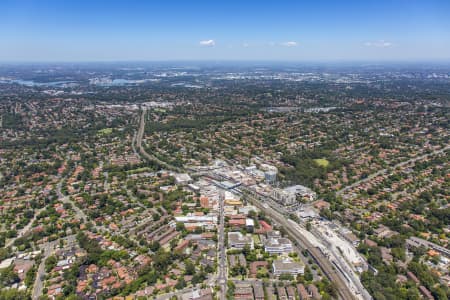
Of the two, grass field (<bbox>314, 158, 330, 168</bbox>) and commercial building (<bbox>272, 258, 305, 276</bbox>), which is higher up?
grass field (<bbox>314, 158, 330, 168</bbox>)

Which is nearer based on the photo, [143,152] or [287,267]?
[287,267]

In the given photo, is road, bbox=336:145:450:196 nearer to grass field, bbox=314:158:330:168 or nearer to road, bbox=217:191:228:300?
grass field, bbox=314:158:330:168

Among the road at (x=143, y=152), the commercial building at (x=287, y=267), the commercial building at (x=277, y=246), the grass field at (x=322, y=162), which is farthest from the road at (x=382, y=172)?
the road at (x=143, y=152)

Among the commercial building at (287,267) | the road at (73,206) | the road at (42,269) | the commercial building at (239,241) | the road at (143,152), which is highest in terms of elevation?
the road at (143,152)

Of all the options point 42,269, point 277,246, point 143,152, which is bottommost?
point 42,269

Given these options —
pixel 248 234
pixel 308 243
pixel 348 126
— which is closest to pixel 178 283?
pixel 248 234

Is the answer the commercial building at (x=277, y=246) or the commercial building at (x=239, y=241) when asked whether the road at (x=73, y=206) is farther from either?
the commercial building at (x=277, y=246)

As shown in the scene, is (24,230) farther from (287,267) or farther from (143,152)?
(143,152)

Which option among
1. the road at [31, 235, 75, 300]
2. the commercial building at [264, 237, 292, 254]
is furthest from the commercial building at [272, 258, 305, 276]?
the road at [31, 235, 75, 300]

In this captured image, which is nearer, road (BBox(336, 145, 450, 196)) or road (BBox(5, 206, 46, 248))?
road (BBox(5, 206, 46, 248))

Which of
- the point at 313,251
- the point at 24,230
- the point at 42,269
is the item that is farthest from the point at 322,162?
the point at 24,230

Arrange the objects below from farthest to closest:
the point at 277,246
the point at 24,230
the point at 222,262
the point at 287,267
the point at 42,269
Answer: the point at 24,230 → the point at 277,246 → the point at 222,262 → the point at 42,269 → the point at 287,267
